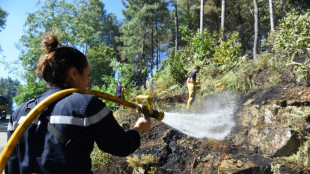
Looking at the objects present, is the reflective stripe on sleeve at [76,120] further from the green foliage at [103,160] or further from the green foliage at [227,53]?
the green foliage at [227,53]

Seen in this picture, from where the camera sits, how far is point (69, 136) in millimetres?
1207

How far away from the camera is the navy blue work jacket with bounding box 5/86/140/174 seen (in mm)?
1204

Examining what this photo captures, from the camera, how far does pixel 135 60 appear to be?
30.9 metres

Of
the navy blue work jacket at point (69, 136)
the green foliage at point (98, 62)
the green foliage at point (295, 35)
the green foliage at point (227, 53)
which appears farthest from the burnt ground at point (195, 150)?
the green foliage at point (98, 62)

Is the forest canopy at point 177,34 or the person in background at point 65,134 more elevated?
the forest canopy at point 177,34

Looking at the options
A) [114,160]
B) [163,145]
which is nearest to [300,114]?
[163,145]

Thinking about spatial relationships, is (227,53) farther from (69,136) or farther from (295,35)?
(69,136)

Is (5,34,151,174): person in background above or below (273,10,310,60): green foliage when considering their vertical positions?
below

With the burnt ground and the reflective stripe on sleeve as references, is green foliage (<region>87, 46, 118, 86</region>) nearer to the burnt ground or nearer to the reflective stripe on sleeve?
the burnt ground

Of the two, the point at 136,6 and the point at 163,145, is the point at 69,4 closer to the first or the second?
the point at 136,6

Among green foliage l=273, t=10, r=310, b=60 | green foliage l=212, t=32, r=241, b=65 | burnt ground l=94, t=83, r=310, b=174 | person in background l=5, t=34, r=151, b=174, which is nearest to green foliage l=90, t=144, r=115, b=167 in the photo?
burnt ground l=94, t=83, r=310, b=174

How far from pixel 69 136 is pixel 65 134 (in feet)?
0.08

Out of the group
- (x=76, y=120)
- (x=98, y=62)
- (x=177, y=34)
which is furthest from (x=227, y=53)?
(x=98, y=62)

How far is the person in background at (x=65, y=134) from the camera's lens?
1204 mm
